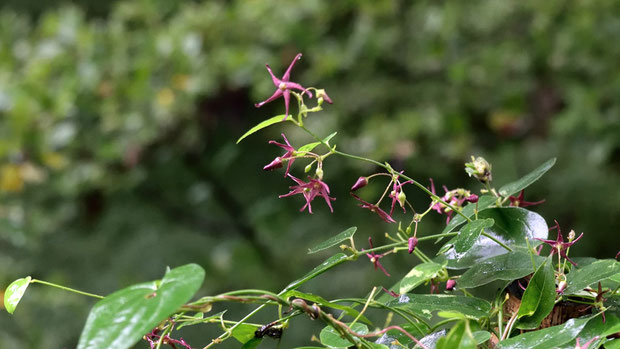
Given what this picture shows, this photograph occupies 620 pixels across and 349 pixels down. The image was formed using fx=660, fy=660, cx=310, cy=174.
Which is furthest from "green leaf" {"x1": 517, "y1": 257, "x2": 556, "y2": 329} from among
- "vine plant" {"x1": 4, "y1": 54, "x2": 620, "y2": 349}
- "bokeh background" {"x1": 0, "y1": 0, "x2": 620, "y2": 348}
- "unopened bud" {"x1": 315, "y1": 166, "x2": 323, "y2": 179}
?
"bokeh background" {"x1": 0, "y1": 0, "x2": 620, "y2": 348}

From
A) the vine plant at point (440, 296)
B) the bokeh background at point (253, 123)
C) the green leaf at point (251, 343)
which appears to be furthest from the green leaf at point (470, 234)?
the bokeh background at point (253, 123)

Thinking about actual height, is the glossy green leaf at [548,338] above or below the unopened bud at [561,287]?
below

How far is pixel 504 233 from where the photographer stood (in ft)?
1.21

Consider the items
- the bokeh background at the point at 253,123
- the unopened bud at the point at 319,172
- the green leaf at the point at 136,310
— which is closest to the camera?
the green leaf at the point at 136,310

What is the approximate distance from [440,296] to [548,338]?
69mm

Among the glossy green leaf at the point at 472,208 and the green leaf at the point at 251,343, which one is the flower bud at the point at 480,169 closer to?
the glossy green leaf at the point at 472,208

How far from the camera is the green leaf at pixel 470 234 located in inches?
12.2

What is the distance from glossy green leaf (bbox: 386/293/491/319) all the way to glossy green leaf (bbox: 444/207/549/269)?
23 millimetres

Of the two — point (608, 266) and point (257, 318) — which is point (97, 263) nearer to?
point (257, 318)

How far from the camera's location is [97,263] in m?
1.53

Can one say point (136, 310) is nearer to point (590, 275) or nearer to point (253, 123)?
point (590, 275)

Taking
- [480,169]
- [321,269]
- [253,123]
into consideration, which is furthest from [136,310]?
[253,123]

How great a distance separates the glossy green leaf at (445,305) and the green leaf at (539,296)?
0.02 meters

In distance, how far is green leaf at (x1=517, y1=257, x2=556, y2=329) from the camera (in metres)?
0.30
